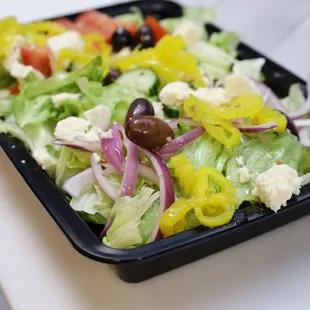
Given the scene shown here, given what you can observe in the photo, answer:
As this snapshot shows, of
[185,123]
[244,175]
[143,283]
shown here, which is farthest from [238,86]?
[143,283]

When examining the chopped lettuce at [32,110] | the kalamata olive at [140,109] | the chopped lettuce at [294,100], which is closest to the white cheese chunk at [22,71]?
the chopped lettuce at [32,110]

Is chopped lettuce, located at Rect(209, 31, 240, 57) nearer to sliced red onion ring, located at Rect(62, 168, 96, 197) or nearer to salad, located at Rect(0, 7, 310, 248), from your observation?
salad, located at Rect(0, 7, 310, 248)

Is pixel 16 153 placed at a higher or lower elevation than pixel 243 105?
lower

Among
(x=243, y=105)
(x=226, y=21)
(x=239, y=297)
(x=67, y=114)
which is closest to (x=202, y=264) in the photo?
(x=239, y=297)

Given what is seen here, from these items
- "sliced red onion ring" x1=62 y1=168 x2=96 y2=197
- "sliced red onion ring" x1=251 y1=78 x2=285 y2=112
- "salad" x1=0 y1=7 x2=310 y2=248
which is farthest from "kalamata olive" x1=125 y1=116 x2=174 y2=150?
"sliced red onion ring" x1=251 y1=78 x2=285 y2=112

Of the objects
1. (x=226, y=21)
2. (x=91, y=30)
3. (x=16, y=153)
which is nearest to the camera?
(x=16, y=153)

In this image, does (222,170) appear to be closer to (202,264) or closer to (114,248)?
(202,264)

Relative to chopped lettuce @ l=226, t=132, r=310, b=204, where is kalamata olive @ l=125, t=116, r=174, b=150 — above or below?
above

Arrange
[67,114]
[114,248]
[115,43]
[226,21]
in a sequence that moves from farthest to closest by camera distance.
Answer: [226,21] < [115,43] < [67,114] < [114,248]

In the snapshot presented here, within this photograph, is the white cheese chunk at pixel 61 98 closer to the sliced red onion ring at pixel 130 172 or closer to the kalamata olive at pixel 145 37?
the sliced red onion ring at pixel 130 172
